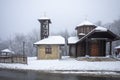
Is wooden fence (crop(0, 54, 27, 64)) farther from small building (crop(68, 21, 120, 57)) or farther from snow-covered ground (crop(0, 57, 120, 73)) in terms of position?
small building (crop(68, 21, 120, 57))

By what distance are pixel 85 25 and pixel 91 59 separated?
11.9m

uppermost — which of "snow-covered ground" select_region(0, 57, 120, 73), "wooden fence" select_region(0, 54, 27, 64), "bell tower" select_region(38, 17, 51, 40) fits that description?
"bell tower" select_region(38, 17, 51, 40)

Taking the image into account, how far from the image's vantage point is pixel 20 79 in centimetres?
1491

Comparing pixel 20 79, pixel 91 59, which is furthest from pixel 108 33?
pixel 20 79

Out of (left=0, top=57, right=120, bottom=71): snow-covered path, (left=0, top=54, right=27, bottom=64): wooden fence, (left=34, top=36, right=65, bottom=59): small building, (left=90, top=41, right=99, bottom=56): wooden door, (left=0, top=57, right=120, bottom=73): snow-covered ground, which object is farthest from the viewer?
(left=34, top=36, right=65, bottom=59): small building

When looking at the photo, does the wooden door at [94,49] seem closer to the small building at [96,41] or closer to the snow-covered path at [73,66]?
the small building at [96,41]

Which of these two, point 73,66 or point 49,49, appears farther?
point 49,49

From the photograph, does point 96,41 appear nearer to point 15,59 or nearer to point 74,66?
point 74,66

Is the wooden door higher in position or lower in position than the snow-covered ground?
higher

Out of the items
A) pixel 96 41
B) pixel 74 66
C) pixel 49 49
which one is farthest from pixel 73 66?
pixel 49 49

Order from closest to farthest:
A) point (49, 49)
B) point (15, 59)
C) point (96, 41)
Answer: point (15, 59) → point (96, 41) → point (49, 49)

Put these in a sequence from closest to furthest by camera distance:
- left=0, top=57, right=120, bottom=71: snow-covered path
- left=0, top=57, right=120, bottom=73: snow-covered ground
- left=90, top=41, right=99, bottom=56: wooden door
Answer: left=0, top=57, right=120, bottom=73: snow-covered ground < left=0, top=57, right=120, bottom=71: snow-covered path < left=90, top=41, right=99, bottom=56: wooden door

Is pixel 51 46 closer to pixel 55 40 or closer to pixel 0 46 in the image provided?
pixel 55 40

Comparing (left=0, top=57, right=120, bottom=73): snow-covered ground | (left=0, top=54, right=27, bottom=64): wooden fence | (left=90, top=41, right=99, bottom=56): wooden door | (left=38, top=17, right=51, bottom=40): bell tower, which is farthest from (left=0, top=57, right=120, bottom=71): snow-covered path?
(left=38, top=17, right=51, bottom=40): bell tower
